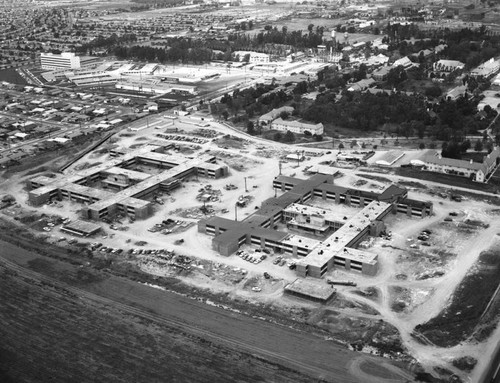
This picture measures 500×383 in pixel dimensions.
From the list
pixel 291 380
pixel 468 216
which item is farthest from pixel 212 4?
pixel 291 380

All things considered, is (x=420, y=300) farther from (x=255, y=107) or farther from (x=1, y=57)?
(x=1, y=57)

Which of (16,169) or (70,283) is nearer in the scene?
(70,283)

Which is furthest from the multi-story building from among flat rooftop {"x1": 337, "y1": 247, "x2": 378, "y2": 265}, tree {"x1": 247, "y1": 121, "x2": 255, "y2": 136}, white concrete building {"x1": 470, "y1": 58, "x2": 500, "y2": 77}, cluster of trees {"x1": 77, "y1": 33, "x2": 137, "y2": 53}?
cluster of trees {"x1": 77, "y1": 33, "x2": 137, "y2": 53}

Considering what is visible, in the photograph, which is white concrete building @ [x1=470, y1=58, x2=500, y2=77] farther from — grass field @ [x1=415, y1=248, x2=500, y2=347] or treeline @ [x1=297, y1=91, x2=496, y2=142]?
grass field @ [x1=415, y1=248, x2=500, y2=347]

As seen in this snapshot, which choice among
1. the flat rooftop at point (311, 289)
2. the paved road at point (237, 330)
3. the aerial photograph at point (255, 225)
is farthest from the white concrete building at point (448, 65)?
the paved road at point (237, 330)

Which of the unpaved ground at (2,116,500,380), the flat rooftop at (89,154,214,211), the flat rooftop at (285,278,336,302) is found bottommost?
the unpaved ground at (2,116,500,380)

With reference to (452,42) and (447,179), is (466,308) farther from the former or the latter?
(452,42)

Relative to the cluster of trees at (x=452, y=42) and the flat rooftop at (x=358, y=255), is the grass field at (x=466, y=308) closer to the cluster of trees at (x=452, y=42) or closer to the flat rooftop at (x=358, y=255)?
the flat rooftop at (x=358, y=255)
